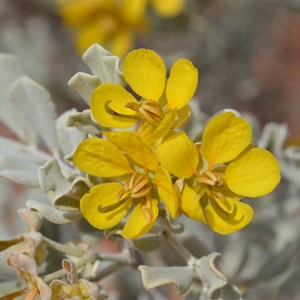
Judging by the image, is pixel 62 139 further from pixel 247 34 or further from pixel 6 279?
pixel 247 34

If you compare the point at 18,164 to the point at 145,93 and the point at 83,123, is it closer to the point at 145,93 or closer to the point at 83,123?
the point at 83,123

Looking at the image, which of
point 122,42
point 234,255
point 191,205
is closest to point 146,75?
point 191,205

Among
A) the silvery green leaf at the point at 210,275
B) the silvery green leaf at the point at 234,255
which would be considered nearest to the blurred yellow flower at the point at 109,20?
the silvery green leaf at the point at 234,255

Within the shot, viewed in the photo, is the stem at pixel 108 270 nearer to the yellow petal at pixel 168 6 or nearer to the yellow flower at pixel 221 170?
the yellow flower at pixel 221 170

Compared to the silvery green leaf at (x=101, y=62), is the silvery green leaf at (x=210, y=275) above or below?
below

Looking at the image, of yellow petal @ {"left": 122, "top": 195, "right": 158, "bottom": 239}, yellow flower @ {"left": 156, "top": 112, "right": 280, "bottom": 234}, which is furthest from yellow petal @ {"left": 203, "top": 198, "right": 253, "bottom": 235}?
yellow petal @ {"left": 122, "top": 195, "right": 158, "bottom": 239}
